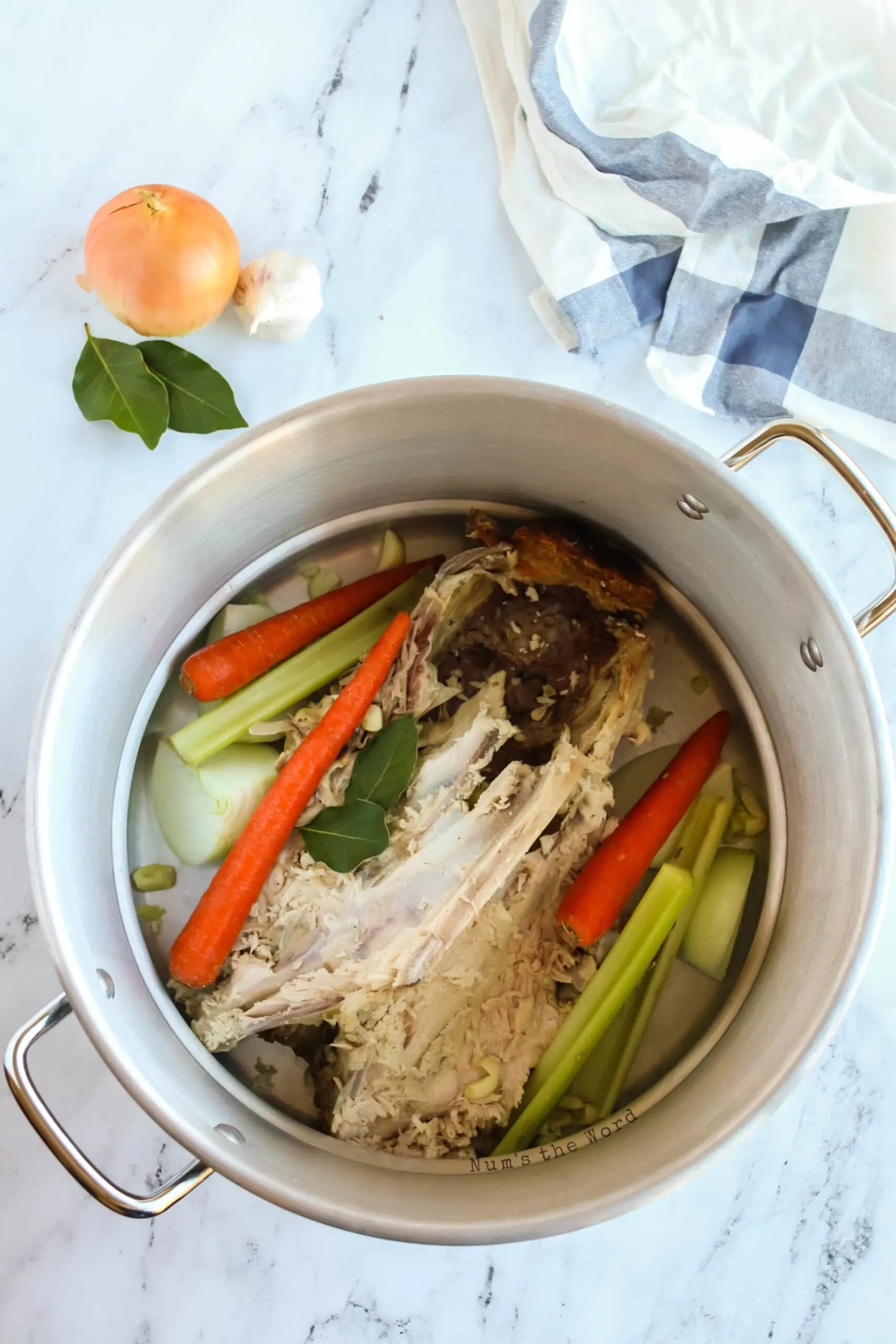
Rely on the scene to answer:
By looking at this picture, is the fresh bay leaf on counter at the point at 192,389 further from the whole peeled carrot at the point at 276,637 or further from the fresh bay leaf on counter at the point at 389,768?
the fresh bay leaf on counter at the point at 389,768

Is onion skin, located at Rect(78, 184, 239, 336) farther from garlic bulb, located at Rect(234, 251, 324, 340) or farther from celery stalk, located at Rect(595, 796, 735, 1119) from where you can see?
celery stalk, located at Rect(595, 796, 735, 1119)

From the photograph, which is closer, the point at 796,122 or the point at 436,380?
the point at 436,380

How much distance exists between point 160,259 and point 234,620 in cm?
46

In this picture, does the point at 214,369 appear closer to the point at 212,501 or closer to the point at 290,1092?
the point at 212,501

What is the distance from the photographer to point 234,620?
1329 millimetres

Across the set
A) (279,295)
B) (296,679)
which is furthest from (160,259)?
(296,679)

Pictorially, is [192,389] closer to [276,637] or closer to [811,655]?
[276,637]

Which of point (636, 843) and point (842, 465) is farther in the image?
point (636, 843)

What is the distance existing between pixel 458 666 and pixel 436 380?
16.5 inches

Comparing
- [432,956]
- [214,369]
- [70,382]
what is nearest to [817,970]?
[432,956]

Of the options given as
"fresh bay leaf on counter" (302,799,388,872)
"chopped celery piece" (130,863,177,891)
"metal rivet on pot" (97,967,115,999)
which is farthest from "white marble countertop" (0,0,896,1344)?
"fresh bay leaf on counter" (302,799,388,872)

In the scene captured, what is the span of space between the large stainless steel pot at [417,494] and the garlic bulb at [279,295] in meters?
0.24

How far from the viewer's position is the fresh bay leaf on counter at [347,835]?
121cm

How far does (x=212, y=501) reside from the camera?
1117 millimetres
